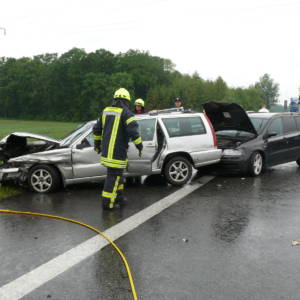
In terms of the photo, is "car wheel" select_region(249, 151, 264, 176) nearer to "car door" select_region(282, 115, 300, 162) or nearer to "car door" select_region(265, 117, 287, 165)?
"car door" select_region(265, 117, 287, 165)

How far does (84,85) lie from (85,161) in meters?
73.2

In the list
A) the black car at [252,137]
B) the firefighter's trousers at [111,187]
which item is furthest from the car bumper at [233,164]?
the firefighter's trousers at [111,187]

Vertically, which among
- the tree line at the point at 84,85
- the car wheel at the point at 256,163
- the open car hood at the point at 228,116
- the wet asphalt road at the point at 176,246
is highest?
the tree line at the point at 84,85

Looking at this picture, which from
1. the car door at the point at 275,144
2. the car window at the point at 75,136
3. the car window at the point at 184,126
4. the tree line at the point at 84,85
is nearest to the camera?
the car window at the point at 75,136

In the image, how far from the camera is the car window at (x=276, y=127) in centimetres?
959

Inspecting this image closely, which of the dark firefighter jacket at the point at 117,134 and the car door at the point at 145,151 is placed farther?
the car door at the point at 145,151

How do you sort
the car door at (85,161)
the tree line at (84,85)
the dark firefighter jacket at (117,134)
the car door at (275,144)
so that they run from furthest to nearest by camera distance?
the tree line at (84,85), the car door at (275,144), the car door at (85,161), the dark firefighter jacket at (117,134)

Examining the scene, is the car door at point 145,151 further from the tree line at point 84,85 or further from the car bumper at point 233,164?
the tree line at point 84,85

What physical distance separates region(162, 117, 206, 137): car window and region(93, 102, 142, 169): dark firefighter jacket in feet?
7.16

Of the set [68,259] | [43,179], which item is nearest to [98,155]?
[43,179]

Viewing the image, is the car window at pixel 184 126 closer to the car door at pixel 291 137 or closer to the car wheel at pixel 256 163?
the car wheel at pixel 256 163

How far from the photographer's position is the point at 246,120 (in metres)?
9.00

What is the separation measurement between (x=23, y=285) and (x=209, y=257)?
77.8 inches

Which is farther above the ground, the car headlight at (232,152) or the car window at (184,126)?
the car window at (184,126)
